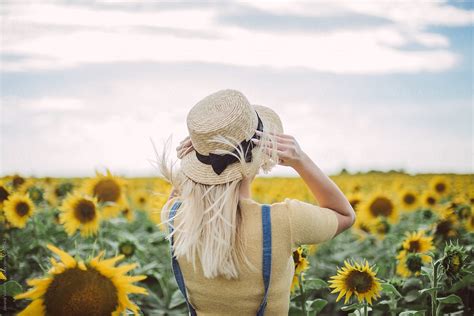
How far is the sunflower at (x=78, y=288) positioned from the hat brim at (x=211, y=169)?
526 mm

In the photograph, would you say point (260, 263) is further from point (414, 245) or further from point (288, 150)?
point (414, 245)

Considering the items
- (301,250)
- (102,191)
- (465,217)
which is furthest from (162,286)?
(465,217)

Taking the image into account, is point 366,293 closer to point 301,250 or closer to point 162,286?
point 301,250

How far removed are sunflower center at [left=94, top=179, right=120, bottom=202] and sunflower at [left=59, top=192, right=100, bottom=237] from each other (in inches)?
23.8

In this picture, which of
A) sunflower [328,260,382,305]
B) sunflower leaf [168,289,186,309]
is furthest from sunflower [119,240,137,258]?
sunflower [328,260,382,305]

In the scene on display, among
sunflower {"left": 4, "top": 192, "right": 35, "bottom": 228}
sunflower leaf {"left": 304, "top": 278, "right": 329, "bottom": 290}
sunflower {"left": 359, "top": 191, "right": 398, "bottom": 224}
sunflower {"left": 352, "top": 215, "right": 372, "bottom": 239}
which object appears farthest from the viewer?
sunflower {"left": 359, "top": 191, "right": 398, "bottom": 224}

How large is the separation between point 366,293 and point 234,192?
117 centimetres

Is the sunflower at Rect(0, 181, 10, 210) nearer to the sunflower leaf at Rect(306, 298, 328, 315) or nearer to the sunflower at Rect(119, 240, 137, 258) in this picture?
the sunflower at Rect(119, 240, 137, 258)

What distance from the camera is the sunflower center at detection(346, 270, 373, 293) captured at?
2.80 m

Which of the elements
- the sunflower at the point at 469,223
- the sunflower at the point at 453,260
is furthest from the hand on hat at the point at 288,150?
the sunflower at the point at 469,223

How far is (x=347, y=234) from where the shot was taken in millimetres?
6582

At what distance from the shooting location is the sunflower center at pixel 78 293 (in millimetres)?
1729

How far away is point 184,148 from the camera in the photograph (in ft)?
7.81

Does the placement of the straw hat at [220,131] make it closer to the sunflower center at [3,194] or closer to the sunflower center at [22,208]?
the sunflower center at [22,208]
